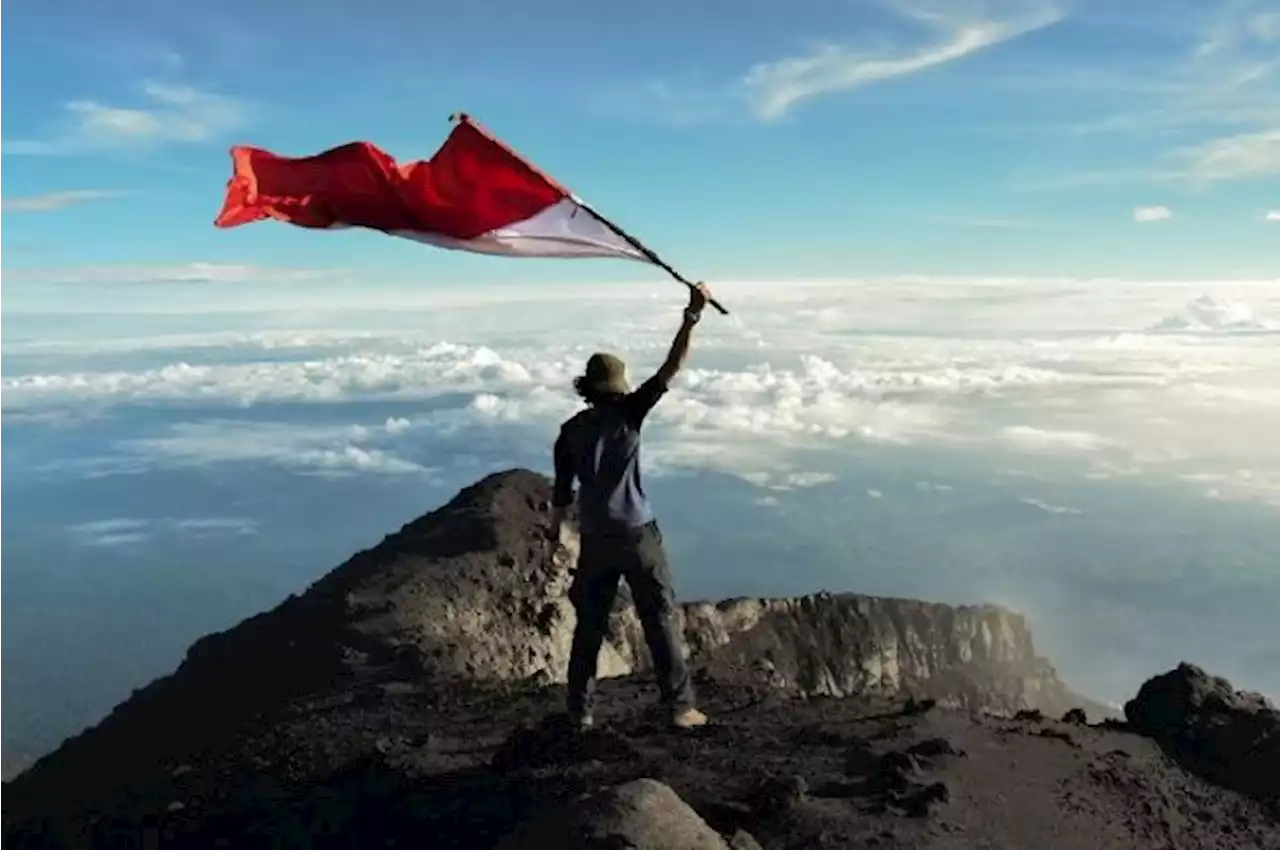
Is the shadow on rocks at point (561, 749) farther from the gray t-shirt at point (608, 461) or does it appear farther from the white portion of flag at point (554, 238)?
the white portion of flag at point (554, 238)

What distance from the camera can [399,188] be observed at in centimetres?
1468

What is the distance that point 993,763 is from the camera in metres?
14.1

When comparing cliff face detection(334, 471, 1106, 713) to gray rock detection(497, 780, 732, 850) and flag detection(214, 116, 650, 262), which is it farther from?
gray rock detection(497, 780, 732, 850)

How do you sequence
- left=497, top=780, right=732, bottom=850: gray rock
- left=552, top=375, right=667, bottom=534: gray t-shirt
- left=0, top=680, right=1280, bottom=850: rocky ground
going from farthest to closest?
1. left=552, top=375, right=667, bottom=534: gray t-shirt
2. left=0, top=680, right=1280, bottom=850: rocky ground
3. left=497, top=780, right=732, bottom=850: gray rock

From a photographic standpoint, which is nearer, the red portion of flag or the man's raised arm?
the man's raised arm

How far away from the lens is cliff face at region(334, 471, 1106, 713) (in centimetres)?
2458

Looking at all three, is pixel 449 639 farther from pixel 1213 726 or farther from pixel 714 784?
pixel 1213 726

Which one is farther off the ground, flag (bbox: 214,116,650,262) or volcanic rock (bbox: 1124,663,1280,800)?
flag (bbox: 214,116,650,262)

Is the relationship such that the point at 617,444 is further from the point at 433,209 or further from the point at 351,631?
the point at 351,631

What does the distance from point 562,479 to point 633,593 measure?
51.5 inches

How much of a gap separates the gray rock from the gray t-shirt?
299 cm

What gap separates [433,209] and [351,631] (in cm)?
1091

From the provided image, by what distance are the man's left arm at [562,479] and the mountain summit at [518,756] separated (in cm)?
228

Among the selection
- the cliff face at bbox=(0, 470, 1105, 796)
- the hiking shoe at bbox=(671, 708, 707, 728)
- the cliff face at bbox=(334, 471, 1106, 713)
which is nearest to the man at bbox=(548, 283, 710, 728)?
the hiking shoe at bbox=(671, 708, 707, 728)
